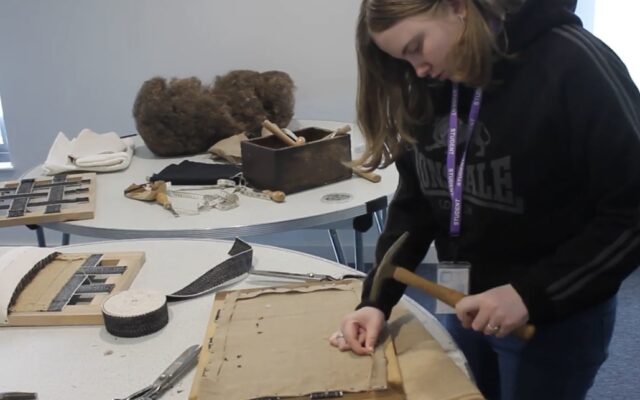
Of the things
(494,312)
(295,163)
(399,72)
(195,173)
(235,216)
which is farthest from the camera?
(195,173)

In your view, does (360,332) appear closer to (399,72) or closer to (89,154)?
(399,72)

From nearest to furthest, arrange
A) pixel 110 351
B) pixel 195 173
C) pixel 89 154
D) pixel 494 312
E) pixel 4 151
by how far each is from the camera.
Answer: pixel 494 312, pixel 110 351, pixel 195 173, pixel 89 154, pixel 4 151

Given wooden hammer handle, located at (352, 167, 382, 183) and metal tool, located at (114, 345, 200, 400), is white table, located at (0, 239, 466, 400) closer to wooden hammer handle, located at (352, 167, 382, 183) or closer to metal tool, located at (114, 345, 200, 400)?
metal tool, located at (114, 345, 200, 400)

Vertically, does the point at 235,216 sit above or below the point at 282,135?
below

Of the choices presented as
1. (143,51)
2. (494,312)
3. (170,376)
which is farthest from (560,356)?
(143,51)

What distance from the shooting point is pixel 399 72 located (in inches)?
39.4

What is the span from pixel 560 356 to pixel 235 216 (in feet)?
2.47

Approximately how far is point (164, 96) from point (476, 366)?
1238 mm

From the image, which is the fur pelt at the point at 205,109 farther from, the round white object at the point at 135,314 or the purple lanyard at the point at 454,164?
the purple lanyard at the point at 454,164

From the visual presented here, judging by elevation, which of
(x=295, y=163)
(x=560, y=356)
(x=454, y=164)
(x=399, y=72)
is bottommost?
(x=560, y=356)

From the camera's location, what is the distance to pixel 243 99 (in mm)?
1937

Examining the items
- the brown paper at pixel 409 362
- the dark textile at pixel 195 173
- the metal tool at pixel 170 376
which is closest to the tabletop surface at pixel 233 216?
the dark textile at pixel 195 173

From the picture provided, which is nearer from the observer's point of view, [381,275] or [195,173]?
[381,275]

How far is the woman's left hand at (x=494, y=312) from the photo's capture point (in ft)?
2.60
